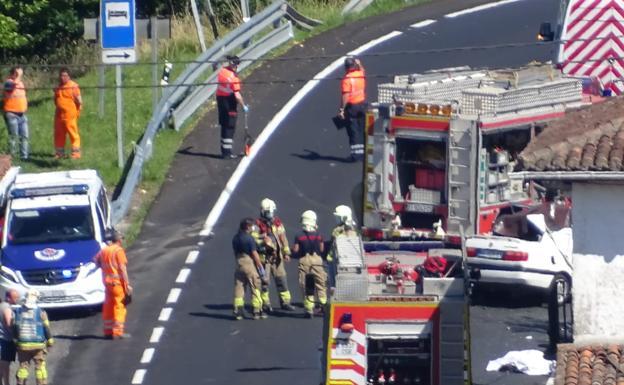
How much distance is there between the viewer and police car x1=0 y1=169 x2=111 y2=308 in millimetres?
25516

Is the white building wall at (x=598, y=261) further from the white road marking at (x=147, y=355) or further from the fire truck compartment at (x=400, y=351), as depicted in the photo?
the white road marking at (x=147, y=355)

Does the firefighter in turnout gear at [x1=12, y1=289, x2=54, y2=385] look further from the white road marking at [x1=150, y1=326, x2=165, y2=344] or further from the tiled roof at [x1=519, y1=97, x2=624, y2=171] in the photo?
the tiled roof at [x1=519, y1=97, x2=624, y2=171]

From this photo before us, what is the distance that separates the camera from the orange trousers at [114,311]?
80.3ft

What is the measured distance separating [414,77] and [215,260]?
4.18m

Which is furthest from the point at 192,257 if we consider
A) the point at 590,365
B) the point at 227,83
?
the point at 590,365

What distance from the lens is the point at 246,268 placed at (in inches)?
981

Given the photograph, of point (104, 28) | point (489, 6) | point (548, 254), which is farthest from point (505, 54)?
point (548, 254)

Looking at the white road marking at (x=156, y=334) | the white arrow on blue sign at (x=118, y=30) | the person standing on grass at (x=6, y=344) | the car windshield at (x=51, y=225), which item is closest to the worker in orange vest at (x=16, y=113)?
the white arrow on blue sign at (x=118, y=30)

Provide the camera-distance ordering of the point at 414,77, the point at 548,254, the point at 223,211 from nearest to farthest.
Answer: the point at 548,254 < the point at 414,77 < the point at 223,211

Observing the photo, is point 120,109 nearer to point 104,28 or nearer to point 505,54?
point 104,28

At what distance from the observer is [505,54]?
37156 millimetres

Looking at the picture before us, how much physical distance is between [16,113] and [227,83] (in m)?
3.99

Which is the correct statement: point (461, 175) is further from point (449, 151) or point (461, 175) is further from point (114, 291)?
point (114, 291)

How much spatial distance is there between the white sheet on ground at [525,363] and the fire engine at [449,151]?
8.20 feet
